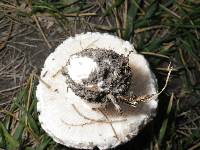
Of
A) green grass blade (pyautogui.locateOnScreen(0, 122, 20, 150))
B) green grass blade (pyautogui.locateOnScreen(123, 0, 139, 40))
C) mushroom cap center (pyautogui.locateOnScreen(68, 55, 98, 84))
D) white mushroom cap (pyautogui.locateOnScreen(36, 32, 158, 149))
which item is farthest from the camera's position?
green grass blade (pyautogui.locateOnScreen(123, 0, 139, 40))

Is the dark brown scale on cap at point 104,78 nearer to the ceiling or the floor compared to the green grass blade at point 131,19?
nearer to the ceiling

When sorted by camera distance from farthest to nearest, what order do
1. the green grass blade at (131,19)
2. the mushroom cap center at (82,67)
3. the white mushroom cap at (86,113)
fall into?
the green grass blade at (131,19)
the white mushroom cap at (86,113)
the mushroom cap center at (82,67)

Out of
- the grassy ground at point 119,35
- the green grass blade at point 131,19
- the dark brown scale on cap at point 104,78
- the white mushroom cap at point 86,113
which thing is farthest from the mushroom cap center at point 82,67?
the green grass blade at point 131,19

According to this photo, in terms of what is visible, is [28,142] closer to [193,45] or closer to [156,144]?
[156,144]

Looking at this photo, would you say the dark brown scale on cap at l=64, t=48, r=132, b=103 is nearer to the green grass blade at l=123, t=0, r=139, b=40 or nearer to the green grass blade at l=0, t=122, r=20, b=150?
the green grass blade at l=0, t=122, r=20, b=150

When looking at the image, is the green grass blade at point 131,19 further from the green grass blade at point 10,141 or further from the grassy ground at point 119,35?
the green grass blade at point 10,141

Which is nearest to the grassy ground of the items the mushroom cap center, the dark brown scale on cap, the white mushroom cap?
the white mushroom cap

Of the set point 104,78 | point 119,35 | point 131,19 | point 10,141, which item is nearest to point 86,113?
point 104,78
